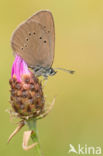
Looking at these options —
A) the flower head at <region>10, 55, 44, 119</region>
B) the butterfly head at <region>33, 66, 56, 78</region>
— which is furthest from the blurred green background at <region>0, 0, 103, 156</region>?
the flower head at <region>10, 55, 44, 119</region>

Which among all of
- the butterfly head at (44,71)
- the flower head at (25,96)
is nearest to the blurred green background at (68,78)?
the butterfly head at (44,71)

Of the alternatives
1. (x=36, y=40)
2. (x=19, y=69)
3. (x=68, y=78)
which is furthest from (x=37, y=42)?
(x=68, y=78)

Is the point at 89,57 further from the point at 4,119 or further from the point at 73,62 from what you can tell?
the point at 4,119

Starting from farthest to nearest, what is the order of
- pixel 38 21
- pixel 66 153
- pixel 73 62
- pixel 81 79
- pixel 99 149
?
pixel 73 62 < pixel 81 79 < pixel 66 153 < pixel 99 149 < pixel 38 21

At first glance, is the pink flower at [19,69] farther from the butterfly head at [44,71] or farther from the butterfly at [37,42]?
the butterfly head at [44,71]

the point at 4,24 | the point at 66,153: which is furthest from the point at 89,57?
the point at 66,153

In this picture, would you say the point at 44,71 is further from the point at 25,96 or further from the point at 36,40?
the point at 25,96

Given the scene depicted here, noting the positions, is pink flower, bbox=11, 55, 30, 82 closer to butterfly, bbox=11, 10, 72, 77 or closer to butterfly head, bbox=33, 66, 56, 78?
butterfly, bbox=11, 10, 72, 77

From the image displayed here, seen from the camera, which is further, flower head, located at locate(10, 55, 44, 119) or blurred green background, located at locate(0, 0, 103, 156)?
blurred green background, located at locate(0, 0, 103, 156)
